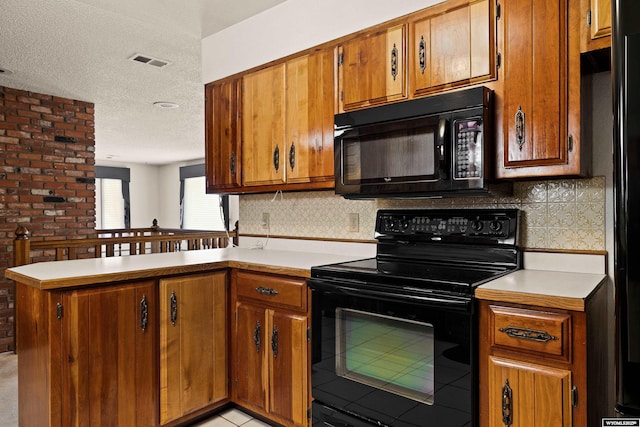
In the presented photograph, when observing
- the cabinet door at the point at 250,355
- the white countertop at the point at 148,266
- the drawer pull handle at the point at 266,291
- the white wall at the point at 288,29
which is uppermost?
the white wall at the point at 288,29

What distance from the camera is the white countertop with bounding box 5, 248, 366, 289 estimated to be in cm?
186

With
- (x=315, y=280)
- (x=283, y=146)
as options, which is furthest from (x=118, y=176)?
(x=315, y=280)

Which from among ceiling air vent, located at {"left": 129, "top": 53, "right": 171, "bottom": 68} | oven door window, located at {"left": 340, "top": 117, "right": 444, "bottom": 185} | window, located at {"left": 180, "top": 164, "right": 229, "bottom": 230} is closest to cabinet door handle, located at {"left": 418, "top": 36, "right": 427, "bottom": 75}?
oven door window, located at {"left": 340, "top": 117, "right": 444, "bottom": 185}

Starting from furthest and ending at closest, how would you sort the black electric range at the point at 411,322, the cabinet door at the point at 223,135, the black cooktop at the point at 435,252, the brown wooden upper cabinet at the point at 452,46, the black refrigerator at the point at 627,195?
the cabinet door at the point at 223,135 < the brown wooden upper cabinet at the point at 452,46 < the black cooktop at the point at 435,252 < the black electric range at the point at 411,322 < the black refrigerator at the point at 627,195

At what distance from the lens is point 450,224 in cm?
211

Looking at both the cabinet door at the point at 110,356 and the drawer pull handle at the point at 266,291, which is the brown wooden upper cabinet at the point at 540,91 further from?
the cabinet door at the point at 110,356

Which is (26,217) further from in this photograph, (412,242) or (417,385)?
(417,385)

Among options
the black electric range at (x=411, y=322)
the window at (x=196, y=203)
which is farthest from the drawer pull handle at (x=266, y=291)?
the window at (x=196, y=203)

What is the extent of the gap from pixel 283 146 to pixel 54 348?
154cm

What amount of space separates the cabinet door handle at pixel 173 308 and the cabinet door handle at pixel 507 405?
5.07 feet

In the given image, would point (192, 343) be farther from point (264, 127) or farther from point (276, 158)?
point (264, 127)

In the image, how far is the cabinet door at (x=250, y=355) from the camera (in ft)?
7.47

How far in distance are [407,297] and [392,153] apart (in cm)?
73

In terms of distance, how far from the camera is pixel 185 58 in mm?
3418
